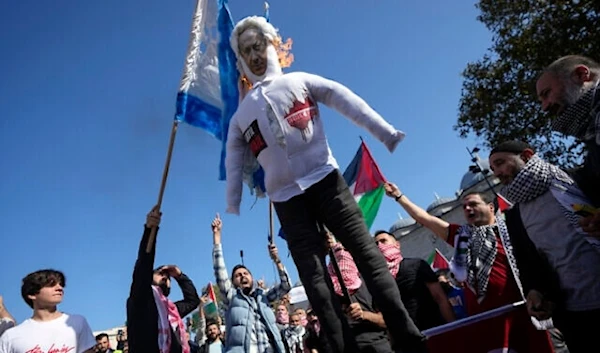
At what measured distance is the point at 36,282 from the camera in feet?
14.8

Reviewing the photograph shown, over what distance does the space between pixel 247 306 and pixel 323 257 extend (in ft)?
9.27

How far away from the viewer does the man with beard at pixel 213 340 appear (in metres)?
9.46

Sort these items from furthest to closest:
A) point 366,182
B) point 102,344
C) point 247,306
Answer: point 102,344
point 366,182
point 247,306

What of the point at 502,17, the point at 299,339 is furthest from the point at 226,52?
the point at 502,17

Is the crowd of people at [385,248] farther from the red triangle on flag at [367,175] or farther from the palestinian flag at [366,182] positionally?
the red triangle on flag at [367,175]

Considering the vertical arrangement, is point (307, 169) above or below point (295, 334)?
above

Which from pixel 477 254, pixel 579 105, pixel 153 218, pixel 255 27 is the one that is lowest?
pixel 477 254

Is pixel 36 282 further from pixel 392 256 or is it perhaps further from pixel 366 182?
pixel 366 182

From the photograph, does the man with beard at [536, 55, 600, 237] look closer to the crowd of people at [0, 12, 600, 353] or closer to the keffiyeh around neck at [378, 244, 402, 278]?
the crowd of people at [0, 12, 600, 353]

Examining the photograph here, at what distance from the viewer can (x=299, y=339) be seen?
1077 centimetres

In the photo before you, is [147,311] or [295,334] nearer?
[147,311]

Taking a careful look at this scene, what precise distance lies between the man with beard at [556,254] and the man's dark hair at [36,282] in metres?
3.83

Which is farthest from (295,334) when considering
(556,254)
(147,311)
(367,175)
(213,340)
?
(556,254)

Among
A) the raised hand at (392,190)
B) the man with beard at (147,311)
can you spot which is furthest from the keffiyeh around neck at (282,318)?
the raised hand at (392,190)
